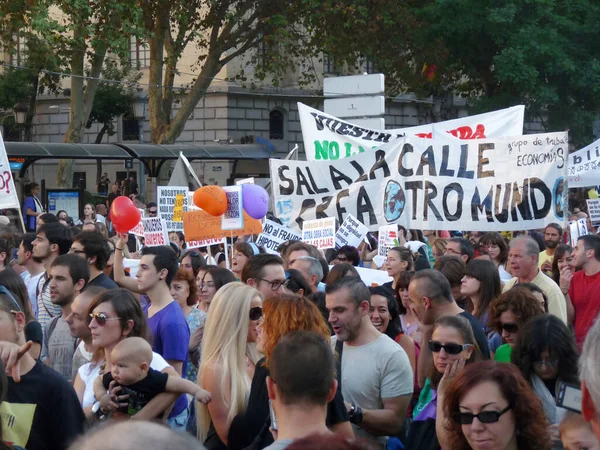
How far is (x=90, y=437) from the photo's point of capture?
1823 millimetres

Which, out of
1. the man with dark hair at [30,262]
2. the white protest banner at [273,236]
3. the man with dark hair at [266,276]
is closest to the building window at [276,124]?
the white protest banner at [273,236]

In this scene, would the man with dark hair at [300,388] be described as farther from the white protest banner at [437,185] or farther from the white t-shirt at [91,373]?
the white protest banner at [437,185]

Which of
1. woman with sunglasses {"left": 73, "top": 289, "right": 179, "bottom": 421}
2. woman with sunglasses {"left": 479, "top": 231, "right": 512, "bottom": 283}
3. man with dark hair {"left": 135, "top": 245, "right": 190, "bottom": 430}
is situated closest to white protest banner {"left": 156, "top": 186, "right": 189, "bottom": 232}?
woman with sunglasses {"left": 479, "top": 231, "right": 512, "bottom": 283}

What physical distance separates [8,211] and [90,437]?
19.0m

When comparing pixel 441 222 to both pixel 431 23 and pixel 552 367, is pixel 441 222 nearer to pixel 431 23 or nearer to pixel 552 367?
pixel 552 367

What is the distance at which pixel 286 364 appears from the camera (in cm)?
328

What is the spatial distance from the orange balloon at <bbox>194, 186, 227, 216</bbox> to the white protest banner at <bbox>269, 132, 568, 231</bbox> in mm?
927

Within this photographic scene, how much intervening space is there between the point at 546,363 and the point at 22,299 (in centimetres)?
281

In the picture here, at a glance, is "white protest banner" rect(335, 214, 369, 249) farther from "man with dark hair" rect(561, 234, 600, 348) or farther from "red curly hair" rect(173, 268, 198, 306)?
"red curly hair" rect(173, 268, 198, 306)

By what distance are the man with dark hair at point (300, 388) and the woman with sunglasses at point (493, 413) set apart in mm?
475

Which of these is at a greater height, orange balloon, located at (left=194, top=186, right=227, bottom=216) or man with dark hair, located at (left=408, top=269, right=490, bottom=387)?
orange balloon, located at (left=194, top=186, right=227, bottom=216)

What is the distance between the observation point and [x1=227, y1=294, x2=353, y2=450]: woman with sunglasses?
12.9 feet

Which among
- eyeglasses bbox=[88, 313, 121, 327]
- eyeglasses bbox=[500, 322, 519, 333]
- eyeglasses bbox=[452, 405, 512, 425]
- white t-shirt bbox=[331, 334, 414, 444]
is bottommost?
white t-shirt bbox=[331, 334, 414, 444]

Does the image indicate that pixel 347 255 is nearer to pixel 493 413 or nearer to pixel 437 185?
pixel 437 185
